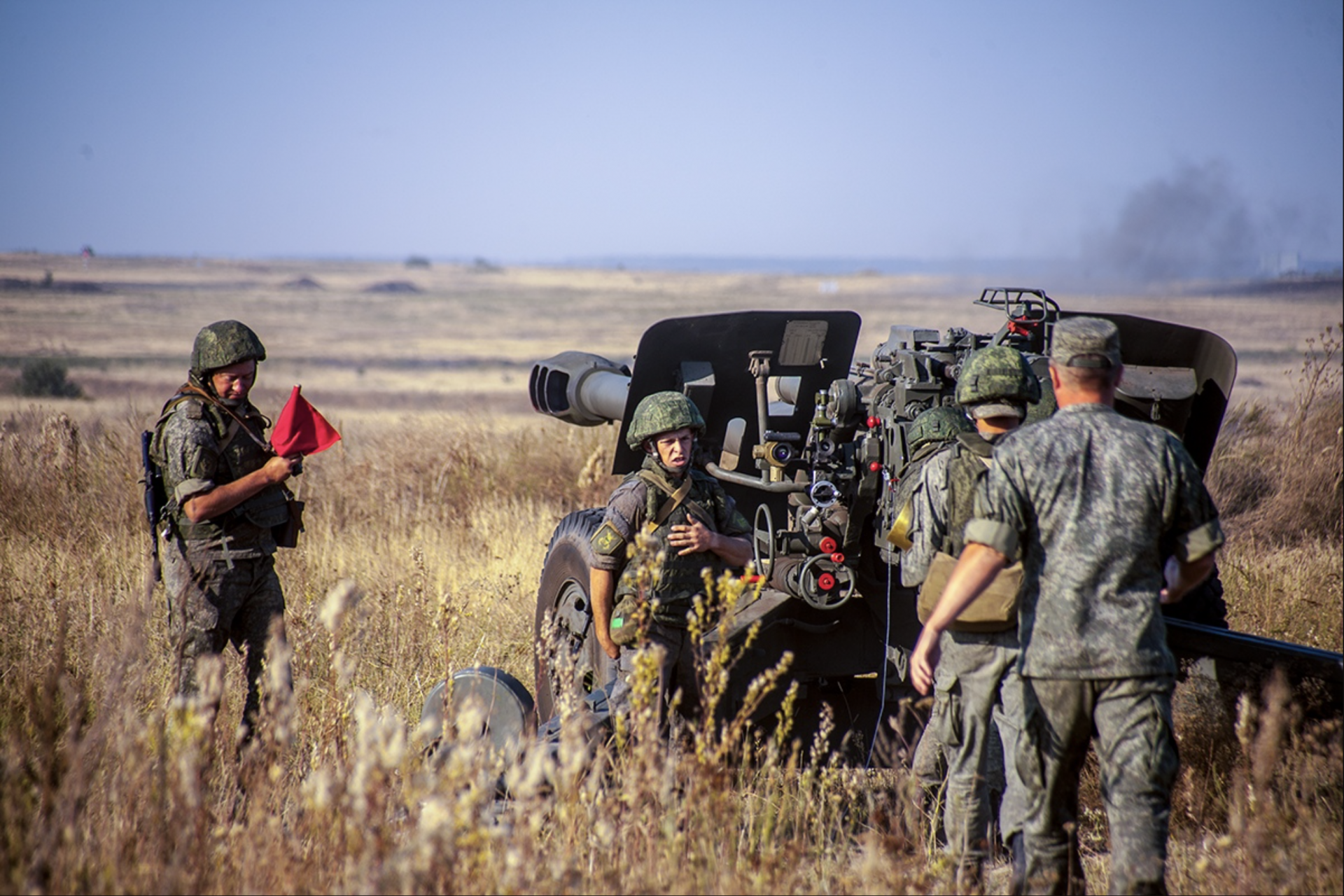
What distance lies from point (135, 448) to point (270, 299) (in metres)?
66.1

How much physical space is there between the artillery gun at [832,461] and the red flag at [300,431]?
1.23 metres

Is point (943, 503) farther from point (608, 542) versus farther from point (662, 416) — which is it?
point (608, 542)

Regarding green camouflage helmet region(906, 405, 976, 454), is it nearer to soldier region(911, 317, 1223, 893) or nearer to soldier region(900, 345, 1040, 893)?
soldier region(900, 345, 1040, 893)

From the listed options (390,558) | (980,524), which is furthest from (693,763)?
(390,558)

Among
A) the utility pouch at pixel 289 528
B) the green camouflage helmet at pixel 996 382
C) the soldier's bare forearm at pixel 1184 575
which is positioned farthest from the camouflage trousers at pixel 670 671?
the soldier's bare forearm at pixel 1184 575

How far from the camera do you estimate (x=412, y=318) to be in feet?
222

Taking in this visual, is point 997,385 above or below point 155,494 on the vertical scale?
above

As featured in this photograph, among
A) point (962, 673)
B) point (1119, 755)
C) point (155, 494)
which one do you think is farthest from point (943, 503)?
point (155, 494)

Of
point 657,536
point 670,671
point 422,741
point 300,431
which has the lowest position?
point 422,741

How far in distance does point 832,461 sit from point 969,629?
4.08ft

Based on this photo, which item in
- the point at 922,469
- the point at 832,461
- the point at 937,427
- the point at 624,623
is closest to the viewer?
the point at 922,469

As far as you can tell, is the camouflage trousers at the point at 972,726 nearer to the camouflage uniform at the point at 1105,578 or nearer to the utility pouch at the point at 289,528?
the camouflage uniform at the point at 1105,578

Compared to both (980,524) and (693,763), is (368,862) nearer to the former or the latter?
(693,763)

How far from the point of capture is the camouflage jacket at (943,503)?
4.24 meters
